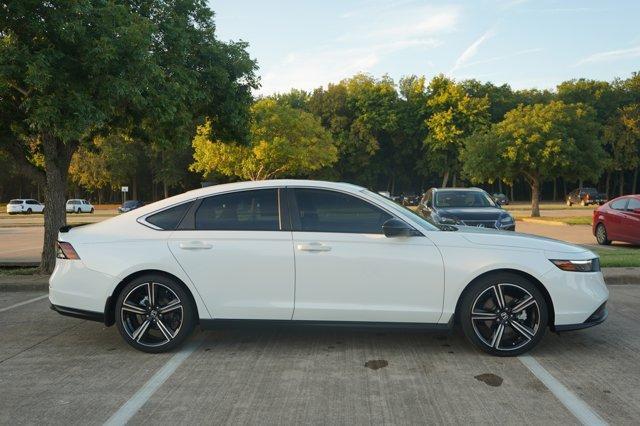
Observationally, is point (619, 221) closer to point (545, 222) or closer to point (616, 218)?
point (616, 218)

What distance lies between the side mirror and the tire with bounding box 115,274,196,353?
75.4 inches

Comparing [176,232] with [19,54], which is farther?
[19,54]

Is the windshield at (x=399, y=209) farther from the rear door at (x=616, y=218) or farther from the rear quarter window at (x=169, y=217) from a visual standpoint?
the rear door at (x=616, y=218)

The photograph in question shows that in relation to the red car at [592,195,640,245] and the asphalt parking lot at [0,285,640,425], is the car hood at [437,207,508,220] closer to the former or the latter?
the red car at [592,195,640,245]

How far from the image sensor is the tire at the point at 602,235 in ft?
52.0

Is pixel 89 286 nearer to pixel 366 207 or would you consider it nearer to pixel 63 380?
pixel 63 380

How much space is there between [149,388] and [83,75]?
6374 millimetres

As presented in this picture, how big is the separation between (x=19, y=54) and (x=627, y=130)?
6941 centimetres

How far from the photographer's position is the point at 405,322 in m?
5.27

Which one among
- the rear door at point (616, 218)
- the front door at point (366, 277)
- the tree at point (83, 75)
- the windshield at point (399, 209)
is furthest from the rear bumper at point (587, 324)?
the rear door at point (616, 218)

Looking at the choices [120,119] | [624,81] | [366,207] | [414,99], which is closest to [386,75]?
[414,99]

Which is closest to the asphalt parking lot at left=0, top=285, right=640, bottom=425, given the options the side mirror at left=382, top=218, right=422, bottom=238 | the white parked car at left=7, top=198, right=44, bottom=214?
the side mirror at left=382, top=218, right=422, bottom=238

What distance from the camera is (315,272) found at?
5.30 metres

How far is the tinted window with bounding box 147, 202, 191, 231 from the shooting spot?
220 inches
